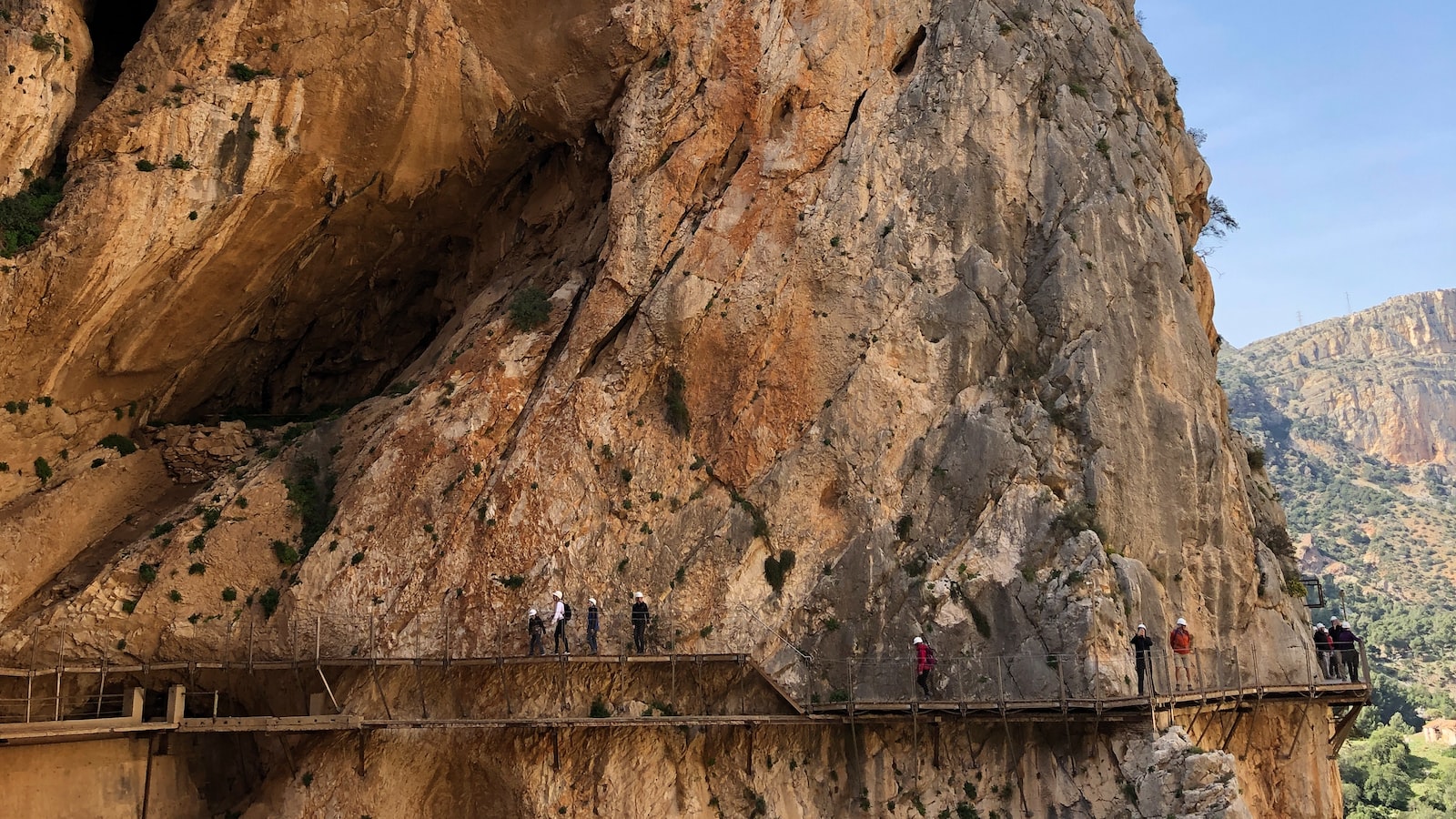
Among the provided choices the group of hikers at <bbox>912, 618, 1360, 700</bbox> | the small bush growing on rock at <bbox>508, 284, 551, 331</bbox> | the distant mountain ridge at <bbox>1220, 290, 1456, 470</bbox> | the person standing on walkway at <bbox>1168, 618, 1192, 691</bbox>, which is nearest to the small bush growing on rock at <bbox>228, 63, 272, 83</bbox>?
the small bush growing on rock at <bbox>508, 284, 551, 331</bbox>

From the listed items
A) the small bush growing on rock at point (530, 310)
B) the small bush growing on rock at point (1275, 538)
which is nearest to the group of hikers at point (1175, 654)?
the small bush growing on rock at point (1275, 538)

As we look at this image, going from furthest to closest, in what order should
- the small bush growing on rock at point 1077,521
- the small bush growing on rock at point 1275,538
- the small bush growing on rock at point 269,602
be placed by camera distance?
the small bush growing on rock at point 1275,538, the small bush growing on rock at point 1077,521, the small bush growing on rock at point 269,602

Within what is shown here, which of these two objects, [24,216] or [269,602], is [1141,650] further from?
[24,216]

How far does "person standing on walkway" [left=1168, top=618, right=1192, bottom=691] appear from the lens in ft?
78.7

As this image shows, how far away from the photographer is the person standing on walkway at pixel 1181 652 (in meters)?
24.0

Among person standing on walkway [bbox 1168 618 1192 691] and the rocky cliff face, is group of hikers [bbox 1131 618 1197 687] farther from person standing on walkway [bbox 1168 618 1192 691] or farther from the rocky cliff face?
the rocky cliff face

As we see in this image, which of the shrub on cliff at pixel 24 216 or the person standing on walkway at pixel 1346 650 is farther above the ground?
the shrub on cliff at pixel 24 216

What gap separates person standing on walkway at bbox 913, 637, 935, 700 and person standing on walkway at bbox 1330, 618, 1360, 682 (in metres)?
10.7

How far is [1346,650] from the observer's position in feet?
89.7

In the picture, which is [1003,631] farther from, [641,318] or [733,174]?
[733,174]

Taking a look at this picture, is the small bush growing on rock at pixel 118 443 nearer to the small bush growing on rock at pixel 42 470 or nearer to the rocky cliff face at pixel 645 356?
the rocky cliff face at pixel 645 356

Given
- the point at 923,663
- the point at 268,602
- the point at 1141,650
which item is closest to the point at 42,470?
the point at 268,602

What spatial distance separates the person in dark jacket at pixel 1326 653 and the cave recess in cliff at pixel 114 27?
105ft

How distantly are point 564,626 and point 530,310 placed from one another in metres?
7.94
